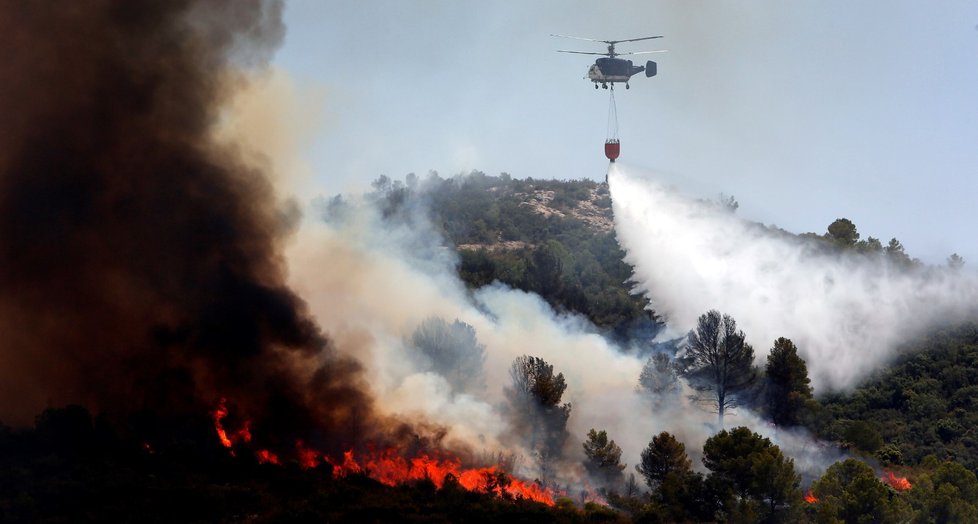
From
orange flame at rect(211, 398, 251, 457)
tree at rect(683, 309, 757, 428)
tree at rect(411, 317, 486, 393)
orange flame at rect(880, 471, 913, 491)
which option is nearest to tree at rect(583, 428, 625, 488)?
tree at rect(411, 317, 486, 393)

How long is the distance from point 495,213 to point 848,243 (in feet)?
169

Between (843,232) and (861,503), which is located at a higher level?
(843,232)

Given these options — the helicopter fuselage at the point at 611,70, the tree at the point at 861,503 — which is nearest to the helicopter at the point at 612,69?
the helicopter fuselage at the point at 611,70

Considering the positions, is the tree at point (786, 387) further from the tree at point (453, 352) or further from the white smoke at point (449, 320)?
the tree at point (453, 352)

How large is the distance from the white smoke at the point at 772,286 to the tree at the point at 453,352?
2183 cm

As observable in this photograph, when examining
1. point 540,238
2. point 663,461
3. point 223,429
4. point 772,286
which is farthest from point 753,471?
point 540,238

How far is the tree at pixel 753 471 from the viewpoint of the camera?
71.6 m

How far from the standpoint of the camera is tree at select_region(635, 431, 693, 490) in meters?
76.2

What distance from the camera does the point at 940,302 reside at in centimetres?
11775

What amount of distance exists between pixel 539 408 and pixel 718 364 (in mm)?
15377

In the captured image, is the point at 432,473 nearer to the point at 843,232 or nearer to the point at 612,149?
the point at 612,149

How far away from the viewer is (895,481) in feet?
270

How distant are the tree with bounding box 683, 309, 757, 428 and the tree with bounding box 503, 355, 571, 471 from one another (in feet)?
38.8

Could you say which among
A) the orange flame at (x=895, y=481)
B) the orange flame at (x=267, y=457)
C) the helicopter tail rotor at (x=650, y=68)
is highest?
the helicopter tail rotor at (x=650, y=68)
